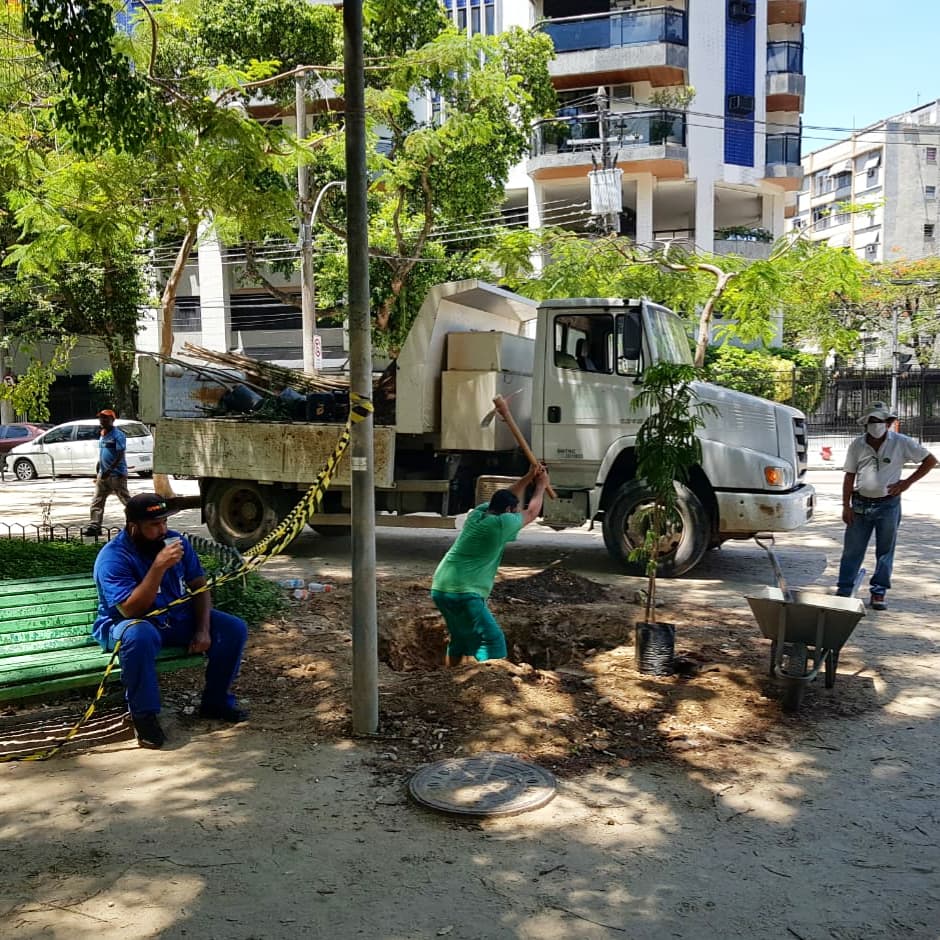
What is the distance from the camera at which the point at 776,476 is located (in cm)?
879

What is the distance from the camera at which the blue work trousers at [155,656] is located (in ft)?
14.8

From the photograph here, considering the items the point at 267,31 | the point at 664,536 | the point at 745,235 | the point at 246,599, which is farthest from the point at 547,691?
the point at 745,235

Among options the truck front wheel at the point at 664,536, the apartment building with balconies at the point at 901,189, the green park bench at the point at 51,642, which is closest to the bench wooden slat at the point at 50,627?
the green park bench at the point at 51,642

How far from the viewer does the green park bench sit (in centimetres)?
441

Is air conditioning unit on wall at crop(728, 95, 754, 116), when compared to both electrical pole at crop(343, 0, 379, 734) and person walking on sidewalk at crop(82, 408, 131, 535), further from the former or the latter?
electrical pole at crop(343, 0, 379, 734)

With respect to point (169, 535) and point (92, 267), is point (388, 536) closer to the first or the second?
point (169, 535)

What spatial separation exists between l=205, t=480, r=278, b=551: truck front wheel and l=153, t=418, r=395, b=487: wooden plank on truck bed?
35 centimetres

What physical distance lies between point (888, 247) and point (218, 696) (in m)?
58.2

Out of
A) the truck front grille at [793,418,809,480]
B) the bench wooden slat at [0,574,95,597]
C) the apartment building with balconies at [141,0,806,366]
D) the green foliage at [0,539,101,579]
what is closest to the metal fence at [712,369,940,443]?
the apartment building with balconies at [141,0,806,366]

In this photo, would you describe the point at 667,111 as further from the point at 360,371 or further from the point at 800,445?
the point at 360,371

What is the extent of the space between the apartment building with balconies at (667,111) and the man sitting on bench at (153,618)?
25813 mm

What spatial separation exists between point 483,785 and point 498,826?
337 mm

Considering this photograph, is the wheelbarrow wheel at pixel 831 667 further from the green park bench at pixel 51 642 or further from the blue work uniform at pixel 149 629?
the green park bench at pixel 51 642

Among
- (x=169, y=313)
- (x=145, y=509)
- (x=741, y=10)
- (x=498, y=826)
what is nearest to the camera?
(x=498, y=826)
